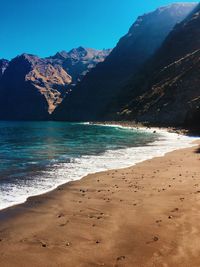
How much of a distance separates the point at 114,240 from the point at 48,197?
6070 millimetres

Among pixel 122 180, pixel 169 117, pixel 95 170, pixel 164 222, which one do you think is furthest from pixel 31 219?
pixel 169 117

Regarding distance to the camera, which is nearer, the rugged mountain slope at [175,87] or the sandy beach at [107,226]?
the sandy beach at [107,226]

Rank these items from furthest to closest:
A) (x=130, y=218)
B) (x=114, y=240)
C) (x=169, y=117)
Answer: (x=169, y=117) < (x=130, y=218) < (x=114, y=240)

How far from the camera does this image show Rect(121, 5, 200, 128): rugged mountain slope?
102m

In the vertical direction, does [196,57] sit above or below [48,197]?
above

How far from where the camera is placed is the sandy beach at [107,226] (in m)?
8.87

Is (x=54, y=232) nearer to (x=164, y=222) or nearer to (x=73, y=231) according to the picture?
(x=73, y=231)

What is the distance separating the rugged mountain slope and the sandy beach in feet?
186

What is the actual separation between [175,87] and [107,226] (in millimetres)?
119961

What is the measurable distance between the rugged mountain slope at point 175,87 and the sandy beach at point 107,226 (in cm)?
5658

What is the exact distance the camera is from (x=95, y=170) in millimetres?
22922

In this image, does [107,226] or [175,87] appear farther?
[175,87]

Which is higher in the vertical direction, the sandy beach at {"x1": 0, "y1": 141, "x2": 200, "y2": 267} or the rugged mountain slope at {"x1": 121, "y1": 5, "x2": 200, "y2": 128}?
the rugged mountain slope at {"x1": 121, "y1": 5, "x2": 200, "y2": 128}

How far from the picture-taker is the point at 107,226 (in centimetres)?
1132
